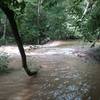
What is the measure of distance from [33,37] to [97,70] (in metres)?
14.5

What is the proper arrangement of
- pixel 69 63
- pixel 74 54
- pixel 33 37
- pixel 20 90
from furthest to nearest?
pixel 33 37
pixel 74 54
pixel 69 63
pixel 20 90

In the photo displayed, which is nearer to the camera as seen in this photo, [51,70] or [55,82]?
[55,82]

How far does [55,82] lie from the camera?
28.8ft

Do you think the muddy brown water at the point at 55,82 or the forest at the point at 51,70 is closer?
the forest at the point at 51,70

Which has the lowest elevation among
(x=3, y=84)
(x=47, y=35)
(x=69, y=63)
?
(x=47, y=35)

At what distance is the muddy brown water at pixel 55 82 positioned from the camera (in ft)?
23.9

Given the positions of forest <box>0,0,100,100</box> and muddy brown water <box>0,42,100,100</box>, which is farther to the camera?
muddy brown water <box>0,42,100,100</box>

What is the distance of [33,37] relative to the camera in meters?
24.5

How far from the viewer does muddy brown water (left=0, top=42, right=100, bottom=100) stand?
23.9 feet

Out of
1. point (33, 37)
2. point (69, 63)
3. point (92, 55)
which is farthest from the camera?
point (33, 37)

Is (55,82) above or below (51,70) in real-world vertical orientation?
above

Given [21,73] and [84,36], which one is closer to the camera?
[21,73]

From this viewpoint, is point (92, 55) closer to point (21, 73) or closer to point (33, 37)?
point (21, 73)

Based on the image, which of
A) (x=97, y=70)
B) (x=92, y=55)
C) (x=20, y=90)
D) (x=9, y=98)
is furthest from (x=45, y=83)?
(x=92, y=55)
